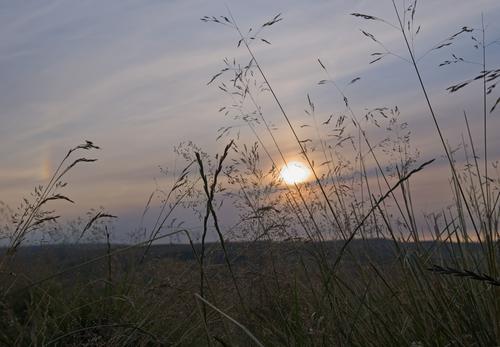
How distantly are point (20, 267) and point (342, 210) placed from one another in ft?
12.5

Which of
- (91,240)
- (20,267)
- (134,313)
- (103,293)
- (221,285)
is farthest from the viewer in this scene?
(91,240)

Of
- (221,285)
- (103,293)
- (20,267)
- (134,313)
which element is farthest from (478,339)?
(20,267)

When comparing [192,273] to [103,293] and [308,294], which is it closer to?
[103,293]

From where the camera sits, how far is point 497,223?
2512mm

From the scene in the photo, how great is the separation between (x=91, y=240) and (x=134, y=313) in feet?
11.2

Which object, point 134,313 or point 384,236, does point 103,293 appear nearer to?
point 134,313

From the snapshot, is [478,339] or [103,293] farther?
[103,293]

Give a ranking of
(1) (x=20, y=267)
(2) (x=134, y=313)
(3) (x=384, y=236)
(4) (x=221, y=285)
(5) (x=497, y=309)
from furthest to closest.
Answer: (1) (x=20, y=267), (4) (x=221, y=285), (2) (x=134, y=313), (3) (x=384, y=236), (5) (x=497, y=309)

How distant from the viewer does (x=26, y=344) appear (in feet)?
11.4

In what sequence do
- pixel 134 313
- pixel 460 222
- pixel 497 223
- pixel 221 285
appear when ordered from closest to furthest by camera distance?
pixel 497 223 → pixel 460 222 → pixel 134 313 → pixel 221 285

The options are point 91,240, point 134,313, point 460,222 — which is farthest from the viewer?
point 91,240

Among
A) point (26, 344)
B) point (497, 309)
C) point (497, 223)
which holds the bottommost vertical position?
point (26, 344)

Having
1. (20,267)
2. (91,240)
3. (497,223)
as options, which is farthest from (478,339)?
(91,240)

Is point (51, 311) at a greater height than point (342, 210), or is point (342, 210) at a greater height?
point (342, 210)
